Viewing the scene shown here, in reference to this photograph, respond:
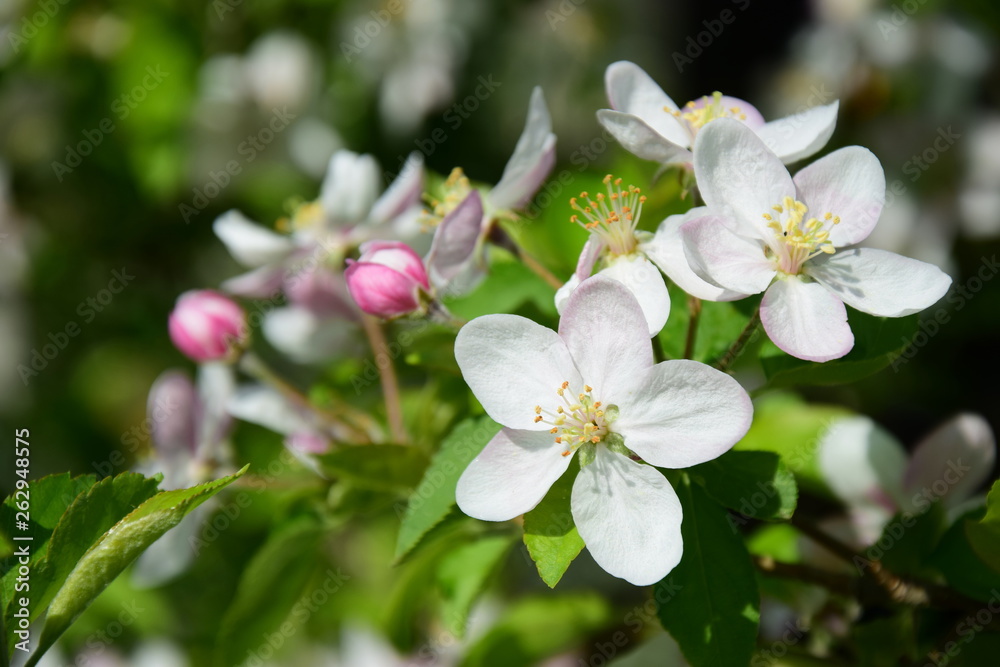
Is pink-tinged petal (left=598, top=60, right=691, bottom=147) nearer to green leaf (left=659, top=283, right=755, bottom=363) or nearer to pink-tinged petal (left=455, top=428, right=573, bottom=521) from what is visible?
green leaf (left=659, top=283, right=755, bottom=363)

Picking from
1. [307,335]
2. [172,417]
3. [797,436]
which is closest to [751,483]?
[797,436]

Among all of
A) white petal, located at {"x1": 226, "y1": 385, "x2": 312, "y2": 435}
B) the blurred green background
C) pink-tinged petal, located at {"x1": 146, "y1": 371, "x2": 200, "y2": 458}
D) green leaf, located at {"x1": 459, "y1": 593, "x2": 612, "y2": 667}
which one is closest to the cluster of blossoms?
white petal, located at {"x1": 226, "y1": 385, "x2": 312, "y2": 435}

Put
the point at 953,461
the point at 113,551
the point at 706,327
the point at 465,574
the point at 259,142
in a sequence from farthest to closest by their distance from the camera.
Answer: the point at 259,142
the point at 465,574
the point at 953,461
the point at 706,327
the point at 113,551

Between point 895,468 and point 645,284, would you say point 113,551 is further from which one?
point 895,468

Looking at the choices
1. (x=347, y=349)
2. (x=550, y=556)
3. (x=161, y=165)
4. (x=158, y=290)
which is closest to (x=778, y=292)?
(x=550, y=556)

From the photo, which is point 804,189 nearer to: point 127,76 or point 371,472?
point 371,472
